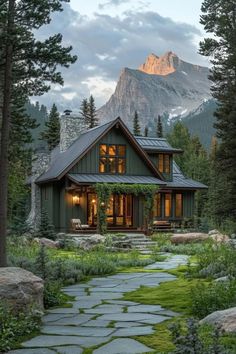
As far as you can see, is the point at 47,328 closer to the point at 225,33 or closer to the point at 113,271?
the point at 113,271

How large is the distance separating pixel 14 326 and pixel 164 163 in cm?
2694

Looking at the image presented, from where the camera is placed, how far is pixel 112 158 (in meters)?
28.8

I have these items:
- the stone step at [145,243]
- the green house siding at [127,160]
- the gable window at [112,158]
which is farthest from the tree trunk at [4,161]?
the gable window at [112,158]

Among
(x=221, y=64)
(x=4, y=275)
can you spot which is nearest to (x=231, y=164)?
(x=221, y=64)

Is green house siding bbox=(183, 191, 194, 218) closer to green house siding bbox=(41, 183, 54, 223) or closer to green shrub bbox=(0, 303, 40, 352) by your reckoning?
green house siding bbox=(41, 183, 54, 223)

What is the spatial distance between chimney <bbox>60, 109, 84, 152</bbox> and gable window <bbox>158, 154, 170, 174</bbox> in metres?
5.59

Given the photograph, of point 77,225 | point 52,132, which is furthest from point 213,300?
point 52,132

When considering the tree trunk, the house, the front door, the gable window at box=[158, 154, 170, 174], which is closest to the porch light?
the house

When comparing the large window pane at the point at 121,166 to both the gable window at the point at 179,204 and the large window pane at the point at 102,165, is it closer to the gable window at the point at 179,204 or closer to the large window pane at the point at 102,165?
the large window pane at the point at 102,165

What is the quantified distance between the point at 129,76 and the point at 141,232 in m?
164

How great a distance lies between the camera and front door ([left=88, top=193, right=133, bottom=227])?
28.3 meters

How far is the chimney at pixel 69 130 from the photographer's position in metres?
31.8

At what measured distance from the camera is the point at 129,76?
186000 mm

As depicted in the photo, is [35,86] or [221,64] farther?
[221,64]
